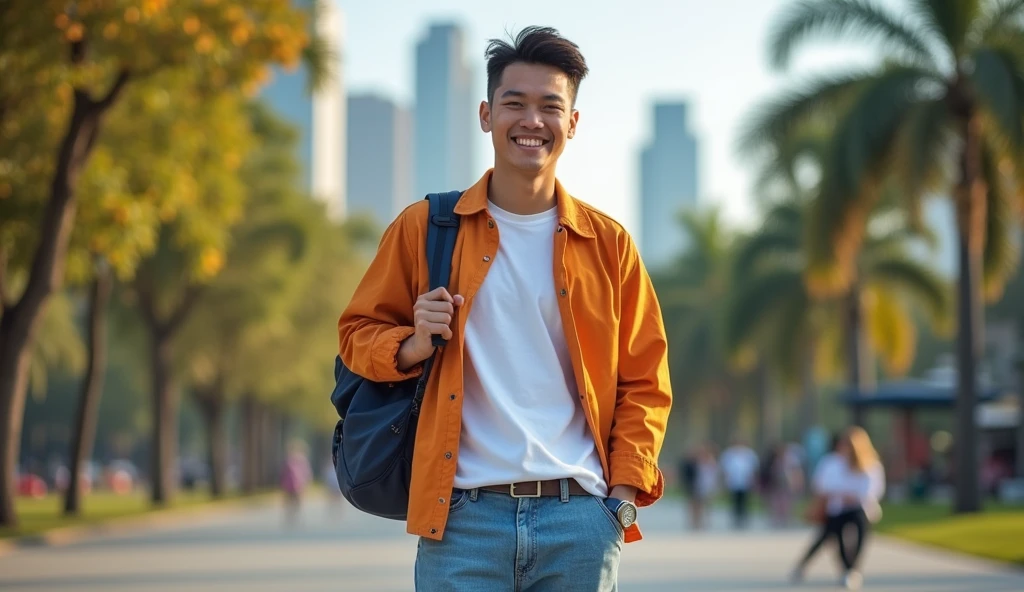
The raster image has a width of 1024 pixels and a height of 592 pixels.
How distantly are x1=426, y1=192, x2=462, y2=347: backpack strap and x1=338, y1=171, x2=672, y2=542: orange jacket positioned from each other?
18 millimetres

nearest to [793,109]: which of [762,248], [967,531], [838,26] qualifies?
[838,26]

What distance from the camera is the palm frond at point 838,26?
2783cm

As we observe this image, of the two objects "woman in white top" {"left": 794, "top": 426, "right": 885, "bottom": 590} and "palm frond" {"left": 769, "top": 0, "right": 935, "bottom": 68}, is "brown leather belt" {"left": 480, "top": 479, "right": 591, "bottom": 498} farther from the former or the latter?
"palm frond" {"left": 769, "top": 0, "right": 935, "bottom": 68}

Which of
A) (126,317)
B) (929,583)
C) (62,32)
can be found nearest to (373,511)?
(929,583)

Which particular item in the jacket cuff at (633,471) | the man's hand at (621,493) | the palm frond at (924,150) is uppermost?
the palm frond at (924,150)

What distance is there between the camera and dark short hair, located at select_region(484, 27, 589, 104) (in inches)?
159

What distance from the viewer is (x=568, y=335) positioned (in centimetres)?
395

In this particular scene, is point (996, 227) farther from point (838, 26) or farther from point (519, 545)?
point (519, 545)

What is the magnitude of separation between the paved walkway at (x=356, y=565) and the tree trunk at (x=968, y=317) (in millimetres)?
3074

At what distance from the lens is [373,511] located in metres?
4.08

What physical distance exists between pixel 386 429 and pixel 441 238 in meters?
0.50

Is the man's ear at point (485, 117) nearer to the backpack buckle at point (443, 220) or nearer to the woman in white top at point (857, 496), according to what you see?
the backpack buckle at point (443, 220)

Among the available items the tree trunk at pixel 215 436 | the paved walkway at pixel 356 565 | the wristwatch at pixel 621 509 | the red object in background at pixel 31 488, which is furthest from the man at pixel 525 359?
the red object in background at pixel 31 488

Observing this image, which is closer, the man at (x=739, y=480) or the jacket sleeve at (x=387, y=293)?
the jacket sleeve at (x=387, y=293)
